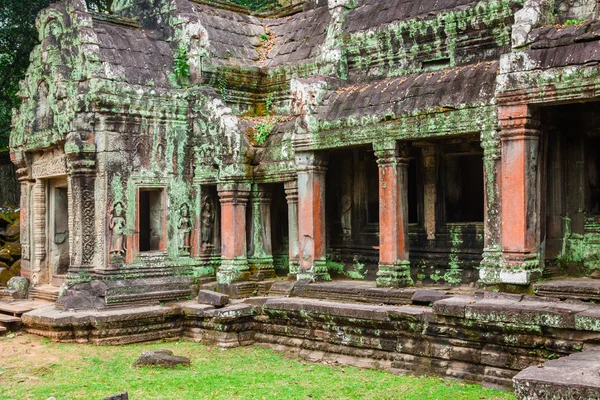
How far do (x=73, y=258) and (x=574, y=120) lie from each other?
29.6 feet

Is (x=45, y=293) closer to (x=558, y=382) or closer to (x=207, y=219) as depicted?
(x=207, y=219)

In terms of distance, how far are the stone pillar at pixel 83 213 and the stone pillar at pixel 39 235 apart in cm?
215

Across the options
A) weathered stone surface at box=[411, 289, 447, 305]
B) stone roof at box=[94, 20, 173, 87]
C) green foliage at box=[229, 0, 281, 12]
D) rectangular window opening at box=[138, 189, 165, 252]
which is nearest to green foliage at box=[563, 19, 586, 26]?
weathered stone surface at box=[411, 289, 447, 305]

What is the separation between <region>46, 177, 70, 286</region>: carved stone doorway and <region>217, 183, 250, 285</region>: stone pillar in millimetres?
3792

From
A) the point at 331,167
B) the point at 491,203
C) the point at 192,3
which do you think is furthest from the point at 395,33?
the point at 192,3

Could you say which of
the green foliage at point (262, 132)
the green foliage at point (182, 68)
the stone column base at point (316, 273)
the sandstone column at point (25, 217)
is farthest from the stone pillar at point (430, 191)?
the sandstone column at point (25, 217)

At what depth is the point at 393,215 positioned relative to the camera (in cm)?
1153

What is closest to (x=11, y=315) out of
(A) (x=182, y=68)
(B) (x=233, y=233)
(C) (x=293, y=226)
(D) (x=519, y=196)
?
(B) (x=233, y=233)

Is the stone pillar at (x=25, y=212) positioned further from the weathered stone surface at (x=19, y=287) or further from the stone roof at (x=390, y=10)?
the stone roof at (x=390, y=10)

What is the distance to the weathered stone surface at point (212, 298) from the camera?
12680 millimetres

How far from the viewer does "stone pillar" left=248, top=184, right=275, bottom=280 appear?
558 inches

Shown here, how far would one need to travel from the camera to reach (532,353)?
880cm

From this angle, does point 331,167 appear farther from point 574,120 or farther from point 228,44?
point 574,120

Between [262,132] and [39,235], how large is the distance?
5.38 metres
